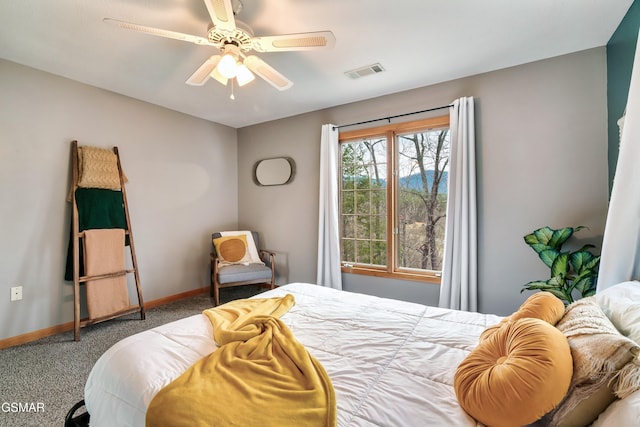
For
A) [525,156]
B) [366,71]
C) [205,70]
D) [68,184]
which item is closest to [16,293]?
[68,184]

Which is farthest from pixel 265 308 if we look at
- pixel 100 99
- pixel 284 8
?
pixel 100 99

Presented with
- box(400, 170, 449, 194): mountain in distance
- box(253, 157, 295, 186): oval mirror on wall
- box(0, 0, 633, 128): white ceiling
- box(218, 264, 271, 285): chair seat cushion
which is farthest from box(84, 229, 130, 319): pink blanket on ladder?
box(400, 170, 449, 194): mountain in distance

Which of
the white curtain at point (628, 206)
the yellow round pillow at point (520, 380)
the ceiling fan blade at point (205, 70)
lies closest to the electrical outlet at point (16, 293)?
the ceiling fan blade at point (205, 70)

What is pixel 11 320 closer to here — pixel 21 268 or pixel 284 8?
pixel 21 268

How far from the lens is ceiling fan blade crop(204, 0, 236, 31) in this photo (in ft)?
4.75

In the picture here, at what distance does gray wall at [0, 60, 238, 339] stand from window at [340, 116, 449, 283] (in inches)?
80.9

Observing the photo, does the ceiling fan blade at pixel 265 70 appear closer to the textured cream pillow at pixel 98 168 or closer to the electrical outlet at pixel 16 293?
the textured cream pillow at pixel 98 168

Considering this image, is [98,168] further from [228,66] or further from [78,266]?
[228,66]

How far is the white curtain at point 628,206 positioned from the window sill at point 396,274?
1.49 m

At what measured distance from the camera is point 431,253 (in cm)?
312

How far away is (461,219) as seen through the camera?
2.78 m

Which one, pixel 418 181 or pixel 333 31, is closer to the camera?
pixel 333 31

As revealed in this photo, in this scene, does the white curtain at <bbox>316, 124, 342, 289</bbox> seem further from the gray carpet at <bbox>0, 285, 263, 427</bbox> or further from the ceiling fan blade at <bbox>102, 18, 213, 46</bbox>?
the ceiling fan blade at <bbox>102, 18, 213, 46</bbox>

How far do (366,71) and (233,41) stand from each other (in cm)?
134
